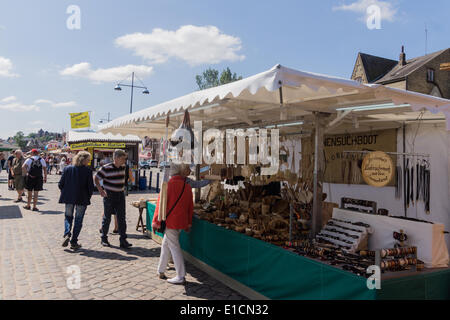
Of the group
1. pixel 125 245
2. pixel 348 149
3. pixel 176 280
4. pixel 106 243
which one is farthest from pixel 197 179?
pixel 348 149

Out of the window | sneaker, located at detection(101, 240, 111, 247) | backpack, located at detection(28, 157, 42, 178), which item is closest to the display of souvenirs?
sneaker, located at detection(101, 240, 111, 247)

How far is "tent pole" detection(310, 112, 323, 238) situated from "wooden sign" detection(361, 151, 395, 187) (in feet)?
1.82

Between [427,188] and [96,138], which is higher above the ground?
[96,138]

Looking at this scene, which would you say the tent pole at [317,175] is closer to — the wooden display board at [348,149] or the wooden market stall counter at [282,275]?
the wooden display board at [348,149]

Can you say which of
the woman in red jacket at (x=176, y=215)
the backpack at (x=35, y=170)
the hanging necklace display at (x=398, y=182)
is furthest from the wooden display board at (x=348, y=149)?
the backpack at (x=35, y=170)

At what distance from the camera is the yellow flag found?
18.6 meters

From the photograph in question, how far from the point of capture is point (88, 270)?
15.1ft

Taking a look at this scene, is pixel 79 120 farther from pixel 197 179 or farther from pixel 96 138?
pixel 197 179

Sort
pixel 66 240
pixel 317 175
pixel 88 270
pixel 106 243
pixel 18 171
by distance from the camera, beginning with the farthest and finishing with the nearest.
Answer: pixel 18 171 < pixel 106 243 < pixel 66 240 < pixel 88 270 < pixel 317 175

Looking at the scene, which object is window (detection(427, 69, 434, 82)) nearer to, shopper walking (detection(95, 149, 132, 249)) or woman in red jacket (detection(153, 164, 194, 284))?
shopper walking (detection(95, 149, 132, 249))

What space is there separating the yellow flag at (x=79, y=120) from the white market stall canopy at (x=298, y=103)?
13048 millimetres

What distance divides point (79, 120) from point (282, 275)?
59.6ft
